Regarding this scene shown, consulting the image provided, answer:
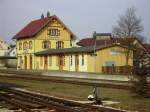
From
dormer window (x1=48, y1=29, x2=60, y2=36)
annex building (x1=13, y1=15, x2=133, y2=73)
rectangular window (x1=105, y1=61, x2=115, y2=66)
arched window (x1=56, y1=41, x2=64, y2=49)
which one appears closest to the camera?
annex building (x1=13, y1=15, x2=133, y2=73)

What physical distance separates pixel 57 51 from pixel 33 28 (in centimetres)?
1505

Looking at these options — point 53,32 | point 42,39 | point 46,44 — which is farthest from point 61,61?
point 53,32

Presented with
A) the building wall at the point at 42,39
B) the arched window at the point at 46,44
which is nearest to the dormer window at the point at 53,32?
the building wall at the point at 42,39

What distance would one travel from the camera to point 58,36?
79.2 metres

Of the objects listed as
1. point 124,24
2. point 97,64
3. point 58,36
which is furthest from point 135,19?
point 97,64

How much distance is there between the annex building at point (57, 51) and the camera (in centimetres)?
5800

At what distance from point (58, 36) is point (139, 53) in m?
57.1

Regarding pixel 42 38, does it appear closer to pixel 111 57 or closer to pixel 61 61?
pixel 61 61

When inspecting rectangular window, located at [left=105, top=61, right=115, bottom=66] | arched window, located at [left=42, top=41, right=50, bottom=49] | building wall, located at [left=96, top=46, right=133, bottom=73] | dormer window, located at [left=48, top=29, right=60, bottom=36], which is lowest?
rectangular window, located at [left=105, top=61, right=115, bottom=66]

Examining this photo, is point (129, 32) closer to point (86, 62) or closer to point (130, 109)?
point (86, 62)

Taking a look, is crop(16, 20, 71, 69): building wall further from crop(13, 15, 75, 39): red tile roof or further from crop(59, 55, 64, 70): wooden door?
crop(59, 55, 64, 70): wooden door

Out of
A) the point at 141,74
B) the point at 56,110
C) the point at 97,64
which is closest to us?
the point at 56,110

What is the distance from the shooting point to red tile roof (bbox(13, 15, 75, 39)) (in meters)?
77.4

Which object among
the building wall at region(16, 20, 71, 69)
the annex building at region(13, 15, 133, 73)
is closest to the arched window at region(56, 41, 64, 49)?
the annex building at region(13, 15, 133, 73)
